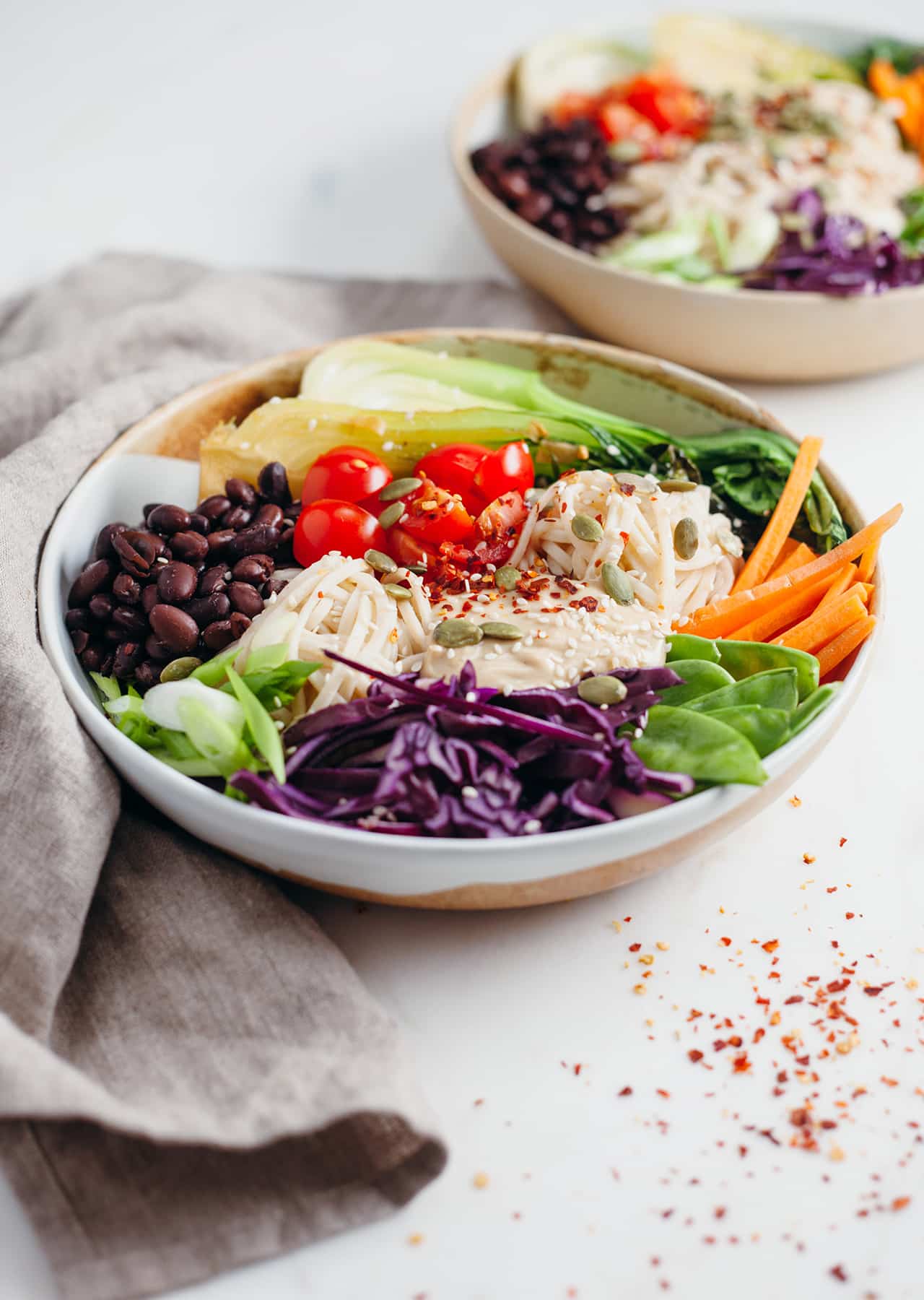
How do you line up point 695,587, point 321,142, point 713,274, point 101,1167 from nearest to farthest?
1. point 101,1167
2. point 695,587
3. point 713,274
4. point 321,142

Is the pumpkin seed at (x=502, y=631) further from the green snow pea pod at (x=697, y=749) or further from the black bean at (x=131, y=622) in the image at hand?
the black bean at (x=131, y=622)

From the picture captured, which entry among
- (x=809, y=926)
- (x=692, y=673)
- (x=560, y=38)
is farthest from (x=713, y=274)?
(x=809, y=926)

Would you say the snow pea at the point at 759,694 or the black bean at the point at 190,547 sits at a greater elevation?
the black bean at the point at 190,547

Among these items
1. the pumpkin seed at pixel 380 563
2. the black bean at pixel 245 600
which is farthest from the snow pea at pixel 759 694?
the black bean at pixel 245 600

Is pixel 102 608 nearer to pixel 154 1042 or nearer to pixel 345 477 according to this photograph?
pixel 345 477

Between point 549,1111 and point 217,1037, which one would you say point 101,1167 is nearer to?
point 217,1037
